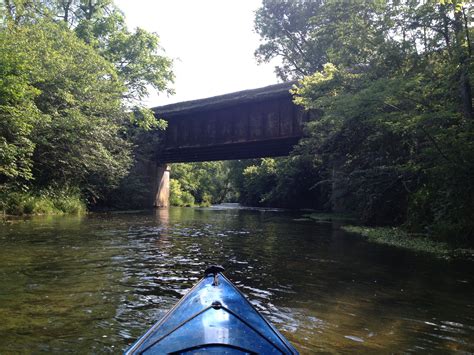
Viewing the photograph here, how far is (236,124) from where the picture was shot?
27.5 m

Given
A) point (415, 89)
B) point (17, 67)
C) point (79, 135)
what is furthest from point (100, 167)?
point (415, 89)

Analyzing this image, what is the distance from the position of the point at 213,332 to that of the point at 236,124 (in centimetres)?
2505

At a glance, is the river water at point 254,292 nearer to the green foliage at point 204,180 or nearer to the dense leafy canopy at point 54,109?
the dense leafy canopy at point 54,109

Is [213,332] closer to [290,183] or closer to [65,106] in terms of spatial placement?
[65,106]

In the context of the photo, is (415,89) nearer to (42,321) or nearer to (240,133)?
(42,321)

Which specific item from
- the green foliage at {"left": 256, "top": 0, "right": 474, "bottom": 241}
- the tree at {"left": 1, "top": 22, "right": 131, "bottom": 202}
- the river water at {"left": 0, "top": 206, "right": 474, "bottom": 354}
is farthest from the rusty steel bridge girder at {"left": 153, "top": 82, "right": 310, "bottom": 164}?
the river water at {"left": 0, "top": 206, "right": 474, "bottom": 354}

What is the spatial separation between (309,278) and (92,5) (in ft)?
104

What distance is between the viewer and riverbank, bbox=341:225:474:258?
9547 mm

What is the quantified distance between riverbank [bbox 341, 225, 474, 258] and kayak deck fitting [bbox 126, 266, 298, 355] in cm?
762

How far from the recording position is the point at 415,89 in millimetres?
11602

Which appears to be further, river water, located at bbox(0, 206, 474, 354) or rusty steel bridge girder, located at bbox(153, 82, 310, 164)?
rusty steel bridge girder, located at bbox(153, 82, 310, 164)

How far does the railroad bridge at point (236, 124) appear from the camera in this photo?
81.3ft

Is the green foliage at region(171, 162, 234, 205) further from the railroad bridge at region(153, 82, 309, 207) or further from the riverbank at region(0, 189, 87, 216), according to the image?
the riverbank at region(0, 189, 87, 216)

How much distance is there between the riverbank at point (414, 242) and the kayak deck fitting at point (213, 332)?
762 centimetres
